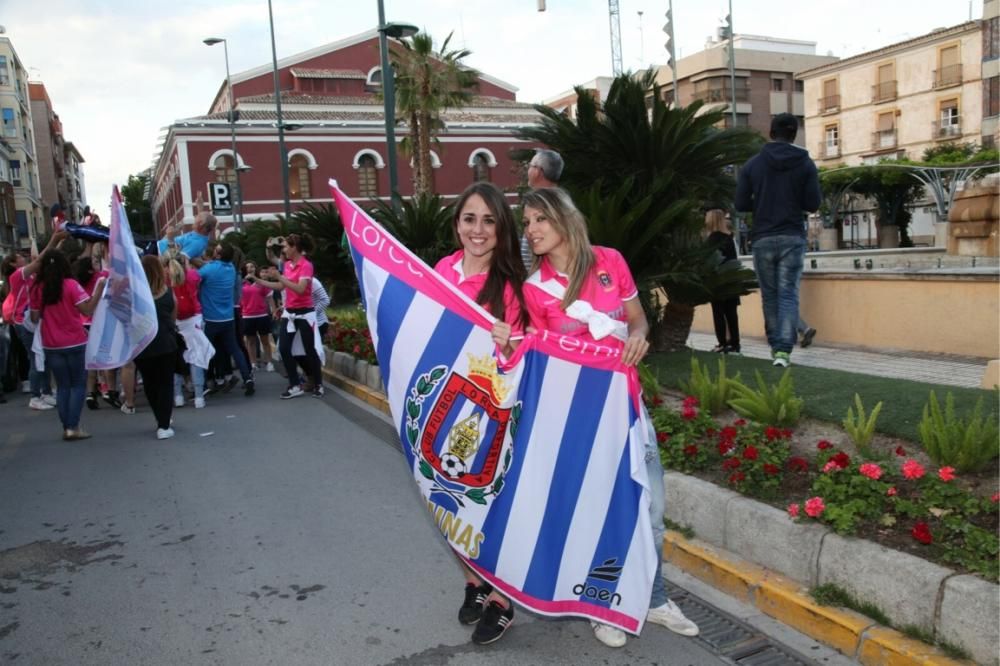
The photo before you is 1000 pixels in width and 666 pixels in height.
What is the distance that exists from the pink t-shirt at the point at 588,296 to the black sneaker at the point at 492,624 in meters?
1.34

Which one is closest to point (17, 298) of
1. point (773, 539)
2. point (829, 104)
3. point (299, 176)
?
point (773, 539)

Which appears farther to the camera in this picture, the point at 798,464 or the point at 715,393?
the point at 715,393

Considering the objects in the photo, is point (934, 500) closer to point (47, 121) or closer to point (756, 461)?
point (756, 461)

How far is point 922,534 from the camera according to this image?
354 cm

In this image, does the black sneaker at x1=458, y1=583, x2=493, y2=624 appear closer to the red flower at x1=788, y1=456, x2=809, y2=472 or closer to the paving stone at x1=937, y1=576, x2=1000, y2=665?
the red flower at x1=788, y1=456, x2=809, y2=472

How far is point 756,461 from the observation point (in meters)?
4.57

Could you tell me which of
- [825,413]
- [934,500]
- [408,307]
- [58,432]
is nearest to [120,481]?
[58,432]

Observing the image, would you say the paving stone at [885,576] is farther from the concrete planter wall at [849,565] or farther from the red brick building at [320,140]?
the red brick building at [320,140]

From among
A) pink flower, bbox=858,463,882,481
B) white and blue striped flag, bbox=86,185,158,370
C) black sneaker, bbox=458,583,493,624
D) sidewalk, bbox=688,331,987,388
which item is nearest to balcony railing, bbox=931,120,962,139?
sidewalk, bbox=688,331,987,388

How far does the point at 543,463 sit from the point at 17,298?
413 inches

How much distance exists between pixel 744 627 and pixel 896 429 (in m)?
1.66

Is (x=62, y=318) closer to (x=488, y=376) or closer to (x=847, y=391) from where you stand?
(x=488, y=376)

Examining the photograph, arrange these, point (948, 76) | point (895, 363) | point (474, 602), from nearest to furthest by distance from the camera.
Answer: point (474, 602)
point (895, 363)
point (948, 76)

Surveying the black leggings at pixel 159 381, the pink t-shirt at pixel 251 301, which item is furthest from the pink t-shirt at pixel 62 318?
the pink t-shirt at pixel 251 301
